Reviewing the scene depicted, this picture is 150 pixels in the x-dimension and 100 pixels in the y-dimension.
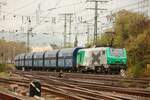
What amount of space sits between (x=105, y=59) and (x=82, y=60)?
19.6 ft

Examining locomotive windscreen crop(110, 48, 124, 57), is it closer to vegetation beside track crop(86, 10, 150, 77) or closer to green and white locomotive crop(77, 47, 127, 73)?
green and white locomotive crop(77, 47, 127, 73)

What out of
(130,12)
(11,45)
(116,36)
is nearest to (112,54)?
(116,36)

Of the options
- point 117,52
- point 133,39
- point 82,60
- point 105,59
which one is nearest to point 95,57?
point 105,59

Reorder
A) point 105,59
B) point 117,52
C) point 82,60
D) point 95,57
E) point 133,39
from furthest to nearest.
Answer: point 133,39 < point 82,60 < point 95,57 < point 117,52 < point 105,59

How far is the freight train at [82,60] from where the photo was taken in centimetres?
4484

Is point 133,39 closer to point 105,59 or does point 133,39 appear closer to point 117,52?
point 117,52

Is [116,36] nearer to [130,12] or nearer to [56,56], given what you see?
[130,12]

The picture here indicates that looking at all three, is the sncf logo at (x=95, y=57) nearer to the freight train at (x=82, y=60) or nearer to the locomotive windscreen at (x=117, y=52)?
the freight train at (x=82, y=60)

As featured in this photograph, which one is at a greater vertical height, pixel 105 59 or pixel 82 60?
pixel 105 59

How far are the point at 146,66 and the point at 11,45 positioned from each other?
→ 113225 millimetres

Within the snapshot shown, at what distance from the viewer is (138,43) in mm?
54688

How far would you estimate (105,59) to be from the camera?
147 ft

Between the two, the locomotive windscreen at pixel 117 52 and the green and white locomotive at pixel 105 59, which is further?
the locomotive windscreen at pixel 117 52

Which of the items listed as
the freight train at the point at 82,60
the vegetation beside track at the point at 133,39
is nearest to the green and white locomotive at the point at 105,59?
the freight train at the point at 82,60
